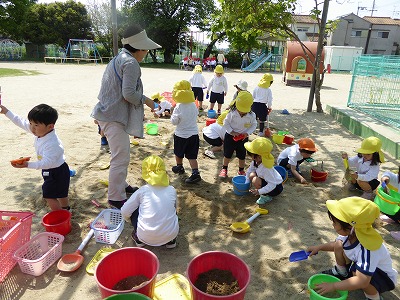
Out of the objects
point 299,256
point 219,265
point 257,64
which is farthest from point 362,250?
point 257,64

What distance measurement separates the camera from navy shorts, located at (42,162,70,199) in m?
3.28

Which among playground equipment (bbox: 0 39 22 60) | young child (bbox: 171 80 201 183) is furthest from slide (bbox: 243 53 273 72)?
playground equipment (bbox: 0 39 22 60)

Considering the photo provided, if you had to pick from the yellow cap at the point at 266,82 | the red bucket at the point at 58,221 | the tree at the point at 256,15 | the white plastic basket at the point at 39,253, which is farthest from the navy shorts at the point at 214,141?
the tree at the point at 256,15

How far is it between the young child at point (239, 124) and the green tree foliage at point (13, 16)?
115 ft

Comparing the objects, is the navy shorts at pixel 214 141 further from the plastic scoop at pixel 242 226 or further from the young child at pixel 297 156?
the plastic scoop at pixel 242 226

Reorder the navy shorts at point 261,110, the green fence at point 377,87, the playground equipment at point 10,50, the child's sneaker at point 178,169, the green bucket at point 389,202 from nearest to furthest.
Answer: the green bucket at point 389,202 < the child's sneaker at point 178,169 < the navy shorts at point 261,110 < the green fence at point 377,87 < the playground equipment at point 10,50

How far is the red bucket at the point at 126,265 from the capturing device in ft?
7.72

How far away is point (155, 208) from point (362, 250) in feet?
5.71

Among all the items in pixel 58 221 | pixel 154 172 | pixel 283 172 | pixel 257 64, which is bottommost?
pixel 58 221

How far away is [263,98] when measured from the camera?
697 centimetres

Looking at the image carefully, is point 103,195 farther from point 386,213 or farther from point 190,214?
point 386,213

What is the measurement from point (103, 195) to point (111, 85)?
159cm

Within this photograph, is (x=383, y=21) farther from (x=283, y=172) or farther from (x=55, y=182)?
(x=55, y=182)

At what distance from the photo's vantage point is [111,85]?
129 inches
